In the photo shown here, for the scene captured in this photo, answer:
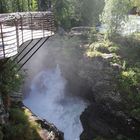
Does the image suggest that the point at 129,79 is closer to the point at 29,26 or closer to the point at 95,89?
the point at 95,89

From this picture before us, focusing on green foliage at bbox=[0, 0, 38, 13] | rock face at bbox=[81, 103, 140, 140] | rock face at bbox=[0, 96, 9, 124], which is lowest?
rock face at bbox=[81, 103, 140, 140]

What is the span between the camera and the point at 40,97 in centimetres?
3550

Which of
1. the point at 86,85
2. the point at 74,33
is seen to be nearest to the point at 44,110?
the point at 86,85

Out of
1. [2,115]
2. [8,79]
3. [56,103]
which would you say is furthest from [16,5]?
[2,115]

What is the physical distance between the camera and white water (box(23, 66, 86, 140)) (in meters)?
31.6

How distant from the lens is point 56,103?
34.6m

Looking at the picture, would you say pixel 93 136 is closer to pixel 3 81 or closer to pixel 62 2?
pixel 3 81

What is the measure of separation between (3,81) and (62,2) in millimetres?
35200

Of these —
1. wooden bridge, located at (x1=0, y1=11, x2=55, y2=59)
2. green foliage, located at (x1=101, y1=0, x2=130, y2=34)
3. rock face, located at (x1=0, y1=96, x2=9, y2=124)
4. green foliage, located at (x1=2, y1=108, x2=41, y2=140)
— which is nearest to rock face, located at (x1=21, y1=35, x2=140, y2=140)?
green foliage, located at (x1=101, y1=0, x2=130, y2=34)

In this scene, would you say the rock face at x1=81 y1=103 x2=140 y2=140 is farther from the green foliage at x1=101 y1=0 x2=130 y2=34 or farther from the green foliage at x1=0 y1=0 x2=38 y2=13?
the green foliage at x1=0 y1=0 x2=38 y2=13

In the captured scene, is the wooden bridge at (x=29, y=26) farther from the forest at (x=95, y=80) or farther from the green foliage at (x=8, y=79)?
the forest at (x=95, y=80)

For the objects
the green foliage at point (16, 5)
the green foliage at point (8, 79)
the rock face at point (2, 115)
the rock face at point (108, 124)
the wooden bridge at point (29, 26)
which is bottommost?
the rock face at point (108, 124)

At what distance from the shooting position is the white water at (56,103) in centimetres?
3161

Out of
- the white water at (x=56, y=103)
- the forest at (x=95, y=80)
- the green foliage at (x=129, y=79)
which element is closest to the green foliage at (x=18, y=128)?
the forest at (x=95, y=80)
